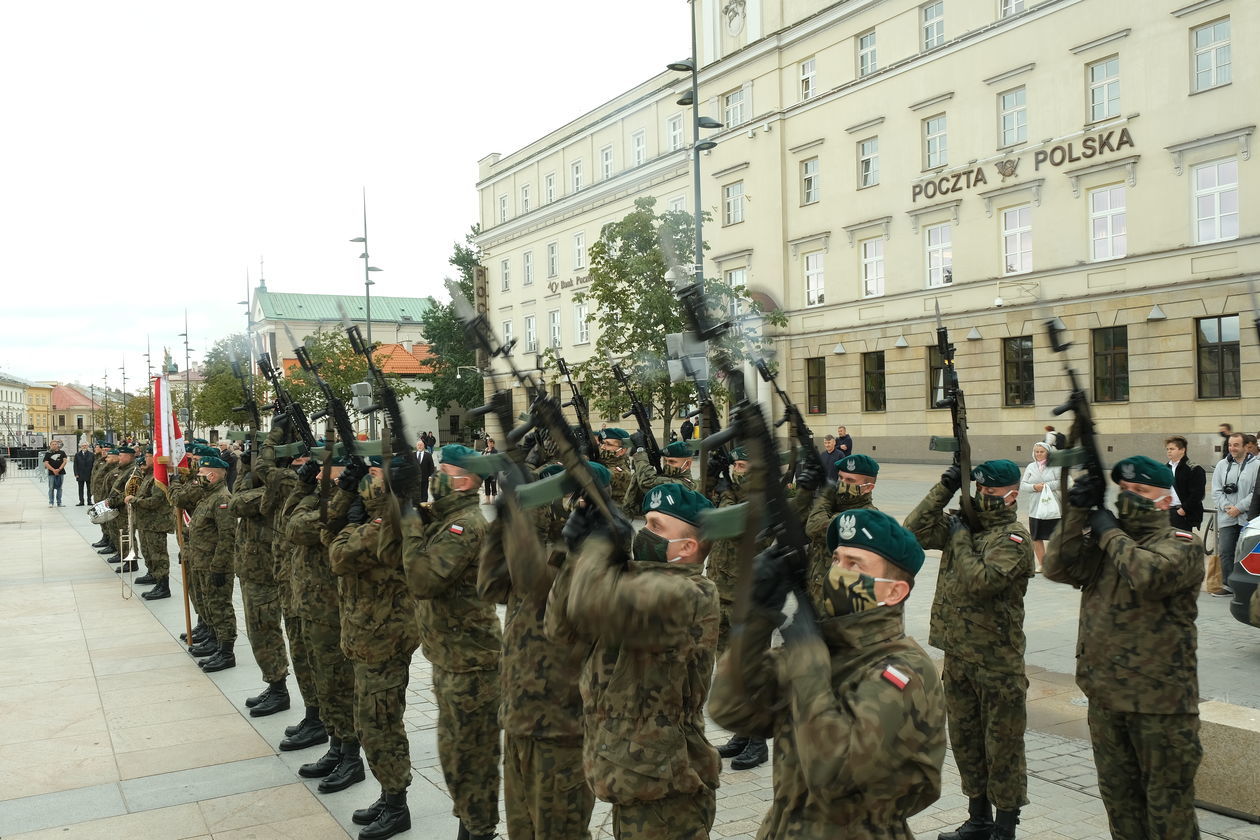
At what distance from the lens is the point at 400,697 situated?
583cm

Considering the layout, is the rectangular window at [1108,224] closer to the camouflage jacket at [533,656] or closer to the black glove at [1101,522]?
the black glove at [1101,522]

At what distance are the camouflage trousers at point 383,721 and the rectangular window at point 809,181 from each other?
30.6m

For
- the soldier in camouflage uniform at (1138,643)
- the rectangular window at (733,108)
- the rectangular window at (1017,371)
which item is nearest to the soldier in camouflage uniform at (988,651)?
the soldier in camouflage uniform at (1138,643)

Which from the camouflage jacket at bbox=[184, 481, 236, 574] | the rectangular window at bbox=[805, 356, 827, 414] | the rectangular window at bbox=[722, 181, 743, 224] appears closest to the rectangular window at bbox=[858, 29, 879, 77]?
the rectangular window at bbox=[722, 181, 743, 224]

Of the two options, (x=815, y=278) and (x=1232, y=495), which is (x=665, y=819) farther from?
(x=815, y=278)

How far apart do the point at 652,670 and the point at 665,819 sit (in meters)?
0.54

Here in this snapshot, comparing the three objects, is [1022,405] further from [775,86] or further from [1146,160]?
[775,86]

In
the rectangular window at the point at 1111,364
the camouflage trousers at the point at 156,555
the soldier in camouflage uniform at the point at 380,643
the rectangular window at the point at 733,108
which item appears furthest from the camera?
the rectangular window at the point at 733,108

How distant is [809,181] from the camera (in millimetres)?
34438

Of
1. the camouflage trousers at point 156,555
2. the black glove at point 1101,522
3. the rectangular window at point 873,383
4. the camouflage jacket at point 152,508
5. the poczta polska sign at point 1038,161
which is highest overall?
the poczta polska sign at point 1038,161

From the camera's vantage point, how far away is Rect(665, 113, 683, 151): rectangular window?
3912cm

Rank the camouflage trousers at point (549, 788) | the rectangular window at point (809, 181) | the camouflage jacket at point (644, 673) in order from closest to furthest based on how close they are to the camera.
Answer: the camouflage jacket at point (644, 673) → the camouflage trousers at point (549, 788) → the rectangular window at point (809, 181)

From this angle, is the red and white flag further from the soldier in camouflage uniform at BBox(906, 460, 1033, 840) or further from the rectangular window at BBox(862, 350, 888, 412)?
the rectangular window at BBox(862, 350, 888, 412)

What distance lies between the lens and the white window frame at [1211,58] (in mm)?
23641
